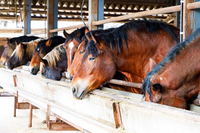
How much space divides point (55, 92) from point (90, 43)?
102 centimetres

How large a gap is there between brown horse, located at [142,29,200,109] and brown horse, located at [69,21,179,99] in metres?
0.71

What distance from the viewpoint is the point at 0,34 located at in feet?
36.1

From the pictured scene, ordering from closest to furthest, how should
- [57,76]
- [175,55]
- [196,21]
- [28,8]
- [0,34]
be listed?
[175,55]
[196,21]
[57,76]
[28,8]
[0,34]

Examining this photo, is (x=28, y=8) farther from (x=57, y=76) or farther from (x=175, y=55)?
(x=175, y=55)

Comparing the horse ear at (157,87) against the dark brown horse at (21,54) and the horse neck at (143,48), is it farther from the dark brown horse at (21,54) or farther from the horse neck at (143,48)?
the dark brown horse at (21,54)

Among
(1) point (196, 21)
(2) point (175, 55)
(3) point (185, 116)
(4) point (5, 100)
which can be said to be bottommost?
(4) point (5, 100)

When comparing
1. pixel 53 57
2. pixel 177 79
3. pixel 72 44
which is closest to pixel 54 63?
pixel 53 57

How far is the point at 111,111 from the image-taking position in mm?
2316

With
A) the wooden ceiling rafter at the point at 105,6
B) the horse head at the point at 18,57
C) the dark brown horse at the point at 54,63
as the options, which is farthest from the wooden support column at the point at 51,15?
the wooden ceiling rafter at the point at 105,6

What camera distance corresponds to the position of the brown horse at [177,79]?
1.98m

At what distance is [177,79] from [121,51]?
0.85 meters

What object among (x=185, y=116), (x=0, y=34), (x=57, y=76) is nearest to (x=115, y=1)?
(x=0, y=34)

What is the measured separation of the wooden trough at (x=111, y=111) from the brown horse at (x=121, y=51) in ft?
0.51

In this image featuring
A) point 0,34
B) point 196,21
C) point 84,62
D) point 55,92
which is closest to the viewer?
point 196,21
